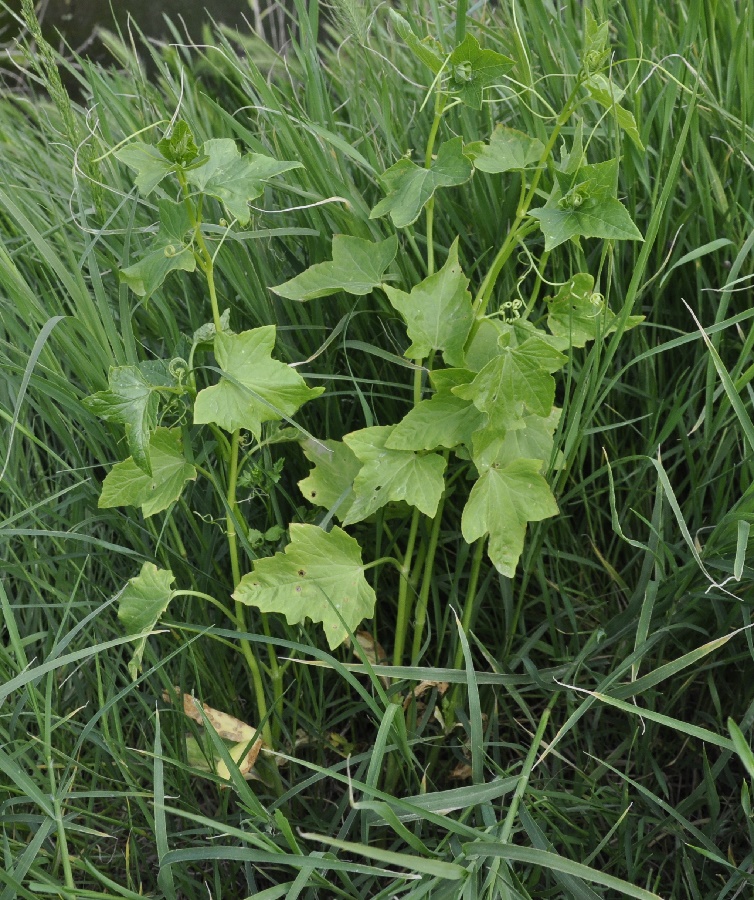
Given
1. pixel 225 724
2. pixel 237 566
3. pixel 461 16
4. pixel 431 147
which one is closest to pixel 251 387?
pixel 237 566

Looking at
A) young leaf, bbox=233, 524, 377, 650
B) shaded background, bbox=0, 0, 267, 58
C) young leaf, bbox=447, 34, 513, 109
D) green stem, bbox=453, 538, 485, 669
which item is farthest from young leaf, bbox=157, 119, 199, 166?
shaded background, bbox=0, 0, 267, 58

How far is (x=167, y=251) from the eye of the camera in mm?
906

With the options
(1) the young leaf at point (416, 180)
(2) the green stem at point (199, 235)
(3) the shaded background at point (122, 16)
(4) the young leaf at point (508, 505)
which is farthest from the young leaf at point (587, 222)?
(3) the shaded background at point (122, 16)

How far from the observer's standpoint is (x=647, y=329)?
123 cm

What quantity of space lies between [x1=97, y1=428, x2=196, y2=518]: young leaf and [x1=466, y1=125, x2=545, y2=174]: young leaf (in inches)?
18.2

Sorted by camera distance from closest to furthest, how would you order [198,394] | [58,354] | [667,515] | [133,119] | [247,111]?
[198,394], [667,515], [58,354], [133,119], [247,111]

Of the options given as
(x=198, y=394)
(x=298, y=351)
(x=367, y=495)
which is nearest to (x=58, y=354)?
(x=298, y=351)

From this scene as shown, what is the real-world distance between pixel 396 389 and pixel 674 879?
2.30ft

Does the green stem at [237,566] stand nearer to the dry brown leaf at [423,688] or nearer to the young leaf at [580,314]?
the dry brown leaf at [423,688]

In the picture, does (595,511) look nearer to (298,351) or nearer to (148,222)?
(298,351)

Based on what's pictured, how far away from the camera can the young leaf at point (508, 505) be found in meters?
0.93

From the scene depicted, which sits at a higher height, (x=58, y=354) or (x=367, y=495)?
(x=58, y=354)

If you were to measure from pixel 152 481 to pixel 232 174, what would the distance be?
0.35 m

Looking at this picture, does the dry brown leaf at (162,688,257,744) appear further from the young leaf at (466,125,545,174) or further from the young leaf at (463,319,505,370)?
the young leaf at (466,125,545,174)
